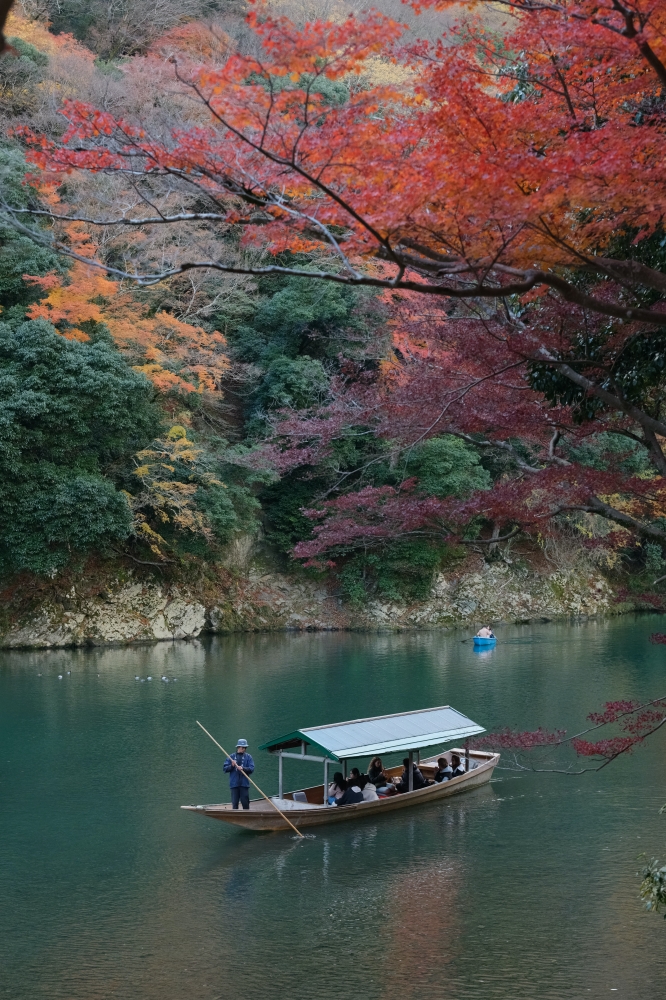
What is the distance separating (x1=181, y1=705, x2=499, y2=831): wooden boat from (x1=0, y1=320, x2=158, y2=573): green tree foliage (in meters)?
12.2

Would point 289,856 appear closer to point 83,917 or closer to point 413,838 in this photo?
point 413,838

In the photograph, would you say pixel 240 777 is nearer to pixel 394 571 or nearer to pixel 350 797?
pixel 350 797

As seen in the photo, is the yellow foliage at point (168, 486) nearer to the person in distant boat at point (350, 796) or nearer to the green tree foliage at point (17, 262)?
the green tree foliage at point (17, 262)

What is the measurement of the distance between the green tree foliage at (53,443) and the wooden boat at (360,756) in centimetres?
1220

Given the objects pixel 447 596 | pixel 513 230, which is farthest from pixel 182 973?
pixel 447 596

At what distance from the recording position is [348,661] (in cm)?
2267

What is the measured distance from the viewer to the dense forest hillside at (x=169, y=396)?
22969 mm

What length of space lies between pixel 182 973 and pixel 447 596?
22764 millimetres

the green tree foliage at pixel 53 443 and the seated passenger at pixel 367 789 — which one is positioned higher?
the green tree foliage at pixel 53 443

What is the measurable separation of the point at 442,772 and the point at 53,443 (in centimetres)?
1429

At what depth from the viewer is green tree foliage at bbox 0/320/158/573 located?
22.5 meters

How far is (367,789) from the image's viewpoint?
12.4m

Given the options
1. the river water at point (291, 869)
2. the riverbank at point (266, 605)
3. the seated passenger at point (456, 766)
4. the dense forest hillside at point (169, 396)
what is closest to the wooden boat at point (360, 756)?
the seated passenger at point (456, 766)

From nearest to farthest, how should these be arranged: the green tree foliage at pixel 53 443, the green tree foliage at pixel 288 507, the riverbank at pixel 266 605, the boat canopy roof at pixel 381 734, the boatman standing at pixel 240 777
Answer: the boatman standing at pixel 240 777, the boat canopy roof at pixel 381 734, the green tree foliage at pixel 53 443, the riverbank at pixel 266 605, the green tree foliage at pixel 288 507
